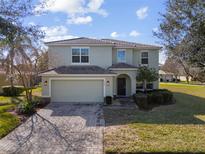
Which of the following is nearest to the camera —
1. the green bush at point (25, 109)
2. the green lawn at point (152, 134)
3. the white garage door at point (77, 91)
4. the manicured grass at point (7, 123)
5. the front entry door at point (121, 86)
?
the green lawn at point (152, 134)

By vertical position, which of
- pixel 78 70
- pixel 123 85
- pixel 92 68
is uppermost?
pixel 92 68

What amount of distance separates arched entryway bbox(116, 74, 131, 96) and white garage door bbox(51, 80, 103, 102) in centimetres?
Result: 455

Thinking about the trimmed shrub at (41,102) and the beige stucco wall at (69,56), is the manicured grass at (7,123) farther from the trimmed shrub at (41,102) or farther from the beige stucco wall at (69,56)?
the beige stucco wall at (69,56)

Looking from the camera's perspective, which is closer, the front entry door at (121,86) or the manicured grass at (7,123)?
the manicured grass at (7,123)

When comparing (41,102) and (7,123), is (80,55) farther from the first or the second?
(7,123)

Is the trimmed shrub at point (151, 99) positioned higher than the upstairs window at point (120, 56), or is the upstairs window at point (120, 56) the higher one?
the upstairs window at point (120, 56)

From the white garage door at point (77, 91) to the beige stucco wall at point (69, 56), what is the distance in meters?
3.07

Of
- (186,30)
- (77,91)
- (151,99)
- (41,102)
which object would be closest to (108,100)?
(77,91)

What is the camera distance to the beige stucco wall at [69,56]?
86.8ft

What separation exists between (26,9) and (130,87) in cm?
2078

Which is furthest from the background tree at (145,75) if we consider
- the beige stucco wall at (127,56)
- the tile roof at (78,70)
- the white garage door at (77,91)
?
the white garage door at (77,91)

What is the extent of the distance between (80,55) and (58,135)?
49.6 ft

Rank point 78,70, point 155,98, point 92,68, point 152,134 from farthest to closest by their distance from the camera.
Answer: point 92,68 < point 155,98 < point 78,70 < point 152,134

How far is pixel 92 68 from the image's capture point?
25.7 metres
